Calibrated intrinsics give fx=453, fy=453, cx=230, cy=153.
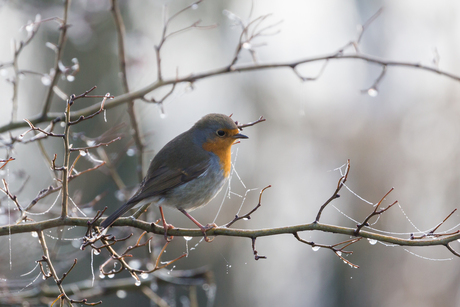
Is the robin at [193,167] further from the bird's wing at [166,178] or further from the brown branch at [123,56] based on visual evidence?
the brown branch at [123,56]

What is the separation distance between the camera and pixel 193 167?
3.57 meters

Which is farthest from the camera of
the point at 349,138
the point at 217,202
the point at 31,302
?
the point at 349,138

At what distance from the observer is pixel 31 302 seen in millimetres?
3684

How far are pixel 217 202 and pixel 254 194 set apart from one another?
1037 millimetres

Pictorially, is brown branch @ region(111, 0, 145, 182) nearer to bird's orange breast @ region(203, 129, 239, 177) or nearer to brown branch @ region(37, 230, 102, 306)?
bird's orange breast @ region(203, 129, 239, 177)

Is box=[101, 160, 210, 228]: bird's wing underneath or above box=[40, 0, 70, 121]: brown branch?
underneath

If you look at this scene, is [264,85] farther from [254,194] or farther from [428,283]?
[428,283]

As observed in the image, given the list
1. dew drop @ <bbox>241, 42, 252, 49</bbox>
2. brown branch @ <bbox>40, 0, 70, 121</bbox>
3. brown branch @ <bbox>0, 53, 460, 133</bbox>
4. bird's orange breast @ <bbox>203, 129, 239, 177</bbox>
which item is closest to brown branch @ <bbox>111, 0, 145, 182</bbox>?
brown branch @ <bbox>0, 53, 460, 133</bbox>

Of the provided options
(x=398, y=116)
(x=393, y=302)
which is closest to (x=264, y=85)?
(x=398, y=116)

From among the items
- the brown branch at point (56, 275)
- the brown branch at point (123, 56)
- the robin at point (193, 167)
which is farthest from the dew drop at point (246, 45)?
the brown branch at point (56, 275)

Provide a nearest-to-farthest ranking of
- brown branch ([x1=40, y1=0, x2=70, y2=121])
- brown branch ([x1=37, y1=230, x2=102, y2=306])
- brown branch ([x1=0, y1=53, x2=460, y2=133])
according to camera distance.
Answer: brown branch ([x1=37, y1=230, x2=102, y2=306]) → brown branch ([x1=40, y1=0, x2=70, y2=121]) → brown branch ([x1=0, y1=53, x2=460, y2=133])

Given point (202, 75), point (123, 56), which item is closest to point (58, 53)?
point (123, 56)

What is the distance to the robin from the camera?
3.43 m

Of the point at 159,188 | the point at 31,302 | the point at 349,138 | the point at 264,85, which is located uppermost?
the point at 264,85
